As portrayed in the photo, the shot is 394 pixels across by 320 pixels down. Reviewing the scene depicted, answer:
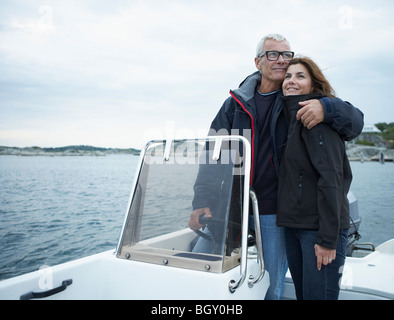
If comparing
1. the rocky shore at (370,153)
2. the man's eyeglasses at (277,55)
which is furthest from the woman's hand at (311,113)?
the rocky shore at (370,153)

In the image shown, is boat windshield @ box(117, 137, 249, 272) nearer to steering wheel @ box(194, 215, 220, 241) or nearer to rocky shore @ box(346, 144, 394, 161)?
steering wheel @ box(194, 215, 220, 241)

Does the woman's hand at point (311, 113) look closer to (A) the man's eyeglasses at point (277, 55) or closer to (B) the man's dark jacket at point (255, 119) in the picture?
(B) the man's dark jacket at point (255, 119)

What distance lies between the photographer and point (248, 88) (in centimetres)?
203

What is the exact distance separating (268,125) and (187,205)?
64cm

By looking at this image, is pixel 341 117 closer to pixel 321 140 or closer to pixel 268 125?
pixel 321 140

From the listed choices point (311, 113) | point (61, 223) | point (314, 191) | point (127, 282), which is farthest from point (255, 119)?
point (61, 223)

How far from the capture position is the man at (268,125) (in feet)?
5.85

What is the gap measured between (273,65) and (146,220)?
1166 millimetres

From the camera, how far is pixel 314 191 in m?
1.64

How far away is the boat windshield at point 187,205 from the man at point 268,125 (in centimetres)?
8

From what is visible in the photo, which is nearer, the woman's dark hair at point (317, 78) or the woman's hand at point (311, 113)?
the woman's hand at point (311, 113)

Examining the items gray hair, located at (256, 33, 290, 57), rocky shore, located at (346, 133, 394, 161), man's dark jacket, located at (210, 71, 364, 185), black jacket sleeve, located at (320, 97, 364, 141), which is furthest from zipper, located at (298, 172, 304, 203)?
rocky shore, located at (346, 133, 394, 161)

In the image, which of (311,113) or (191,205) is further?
(191,205)
